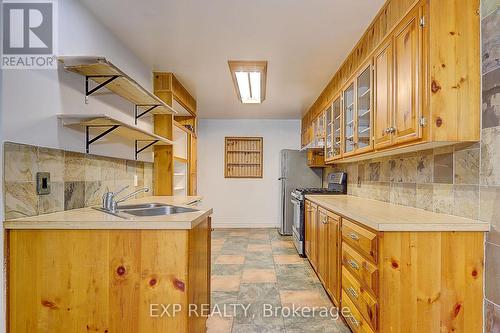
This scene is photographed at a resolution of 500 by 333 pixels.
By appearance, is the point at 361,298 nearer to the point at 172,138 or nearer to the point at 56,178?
the point at 56,178

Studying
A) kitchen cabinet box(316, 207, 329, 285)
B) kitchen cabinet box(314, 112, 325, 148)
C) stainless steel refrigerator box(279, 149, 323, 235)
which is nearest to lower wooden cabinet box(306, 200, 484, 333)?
kitchen cabinet box(316, 207, 329, 285)

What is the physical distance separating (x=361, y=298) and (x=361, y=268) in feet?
0.62

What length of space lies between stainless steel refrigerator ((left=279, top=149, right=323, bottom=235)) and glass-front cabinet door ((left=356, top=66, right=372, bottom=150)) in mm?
2688

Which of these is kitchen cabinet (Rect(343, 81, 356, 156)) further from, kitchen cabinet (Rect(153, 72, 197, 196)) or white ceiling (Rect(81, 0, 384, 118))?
kitchen cabinet (Rect(153, 72, 197, 196))

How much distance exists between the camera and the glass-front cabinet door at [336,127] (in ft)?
11.1

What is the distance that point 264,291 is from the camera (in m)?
2.92

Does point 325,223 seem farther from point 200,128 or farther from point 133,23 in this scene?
point 200,128

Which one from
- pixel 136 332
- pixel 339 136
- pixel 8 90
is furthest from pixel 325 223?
pixel 8 90

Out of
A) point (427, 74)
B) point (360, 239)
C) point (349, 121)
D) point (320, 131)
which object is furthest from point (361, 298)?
point (320, 131)

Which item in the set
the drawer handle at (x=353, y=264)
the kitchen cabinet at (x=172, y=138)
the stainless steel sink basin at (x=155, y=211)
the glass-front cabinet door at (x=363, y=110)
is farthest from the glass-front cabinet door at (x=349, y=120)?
the kitchen cabinet at (x=172, y=138)

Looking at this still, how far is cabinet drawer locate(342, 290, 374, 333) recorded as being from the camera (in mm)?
1800

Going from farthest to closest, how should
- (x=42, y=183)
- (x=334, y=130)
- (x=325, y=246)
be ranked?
(x=334, y=130), (x=325, y=246), (x=42, y=183)

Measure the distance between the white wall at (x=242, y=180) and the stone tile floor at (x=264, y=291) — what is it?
156 cm

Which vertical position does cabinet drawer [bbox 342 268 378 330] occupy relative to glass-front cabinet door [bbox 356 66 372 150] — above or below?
below
